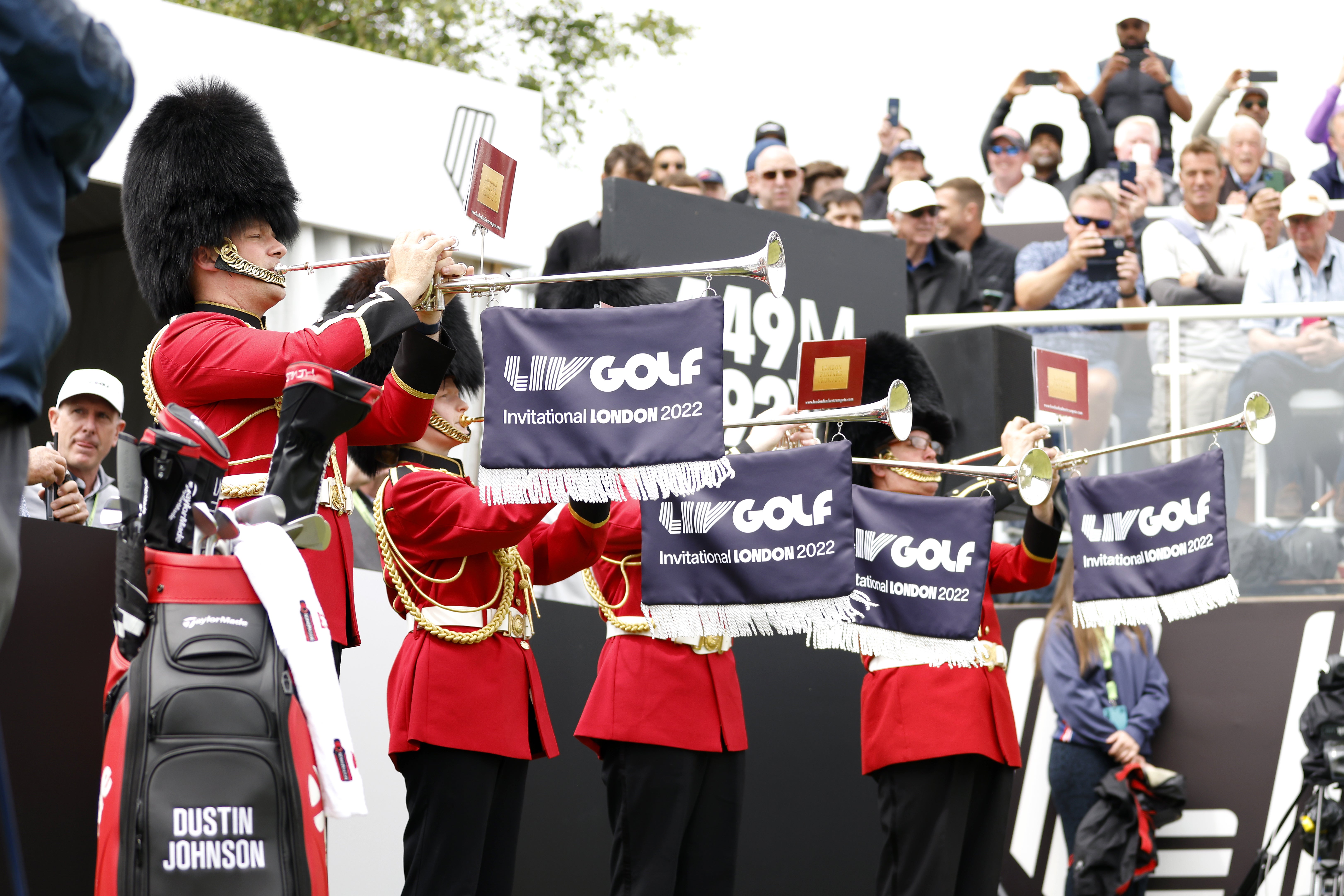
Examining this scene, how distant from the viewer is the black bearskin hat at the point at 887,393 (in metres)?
5.95

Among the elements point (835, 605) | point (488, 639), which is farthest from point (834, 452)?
point (488, 639)

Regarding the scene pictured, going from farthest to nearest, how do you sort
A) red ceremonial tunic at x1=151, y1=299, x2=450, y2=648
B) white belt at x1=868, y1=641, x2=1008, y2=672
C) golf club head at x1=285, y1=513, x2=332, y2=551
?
1. white belt at x1=868, y1=641, x2=1008, y2=672
2. red ceremonial tunic at x1=151, y1=299, x2=450, y2=648
3. golf club head at x1=285, y1=513, x2=332, y2=551

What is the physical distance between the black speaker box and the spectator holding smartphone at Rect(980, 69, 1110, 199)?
4.18 metres

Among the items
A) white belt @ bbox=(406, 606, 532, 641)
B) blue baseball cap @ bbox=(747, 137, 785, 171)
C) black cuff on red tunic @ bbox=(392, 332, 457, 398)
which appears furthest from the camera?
blue baseball cap @ bbox=(747, 137, 785, 171)

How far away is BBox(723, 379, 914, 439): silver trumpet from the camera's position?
4.99 m

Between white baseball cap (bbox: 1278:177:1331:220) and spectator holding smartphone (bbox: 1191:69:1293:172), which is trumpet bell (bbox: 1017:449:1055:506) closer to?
white baseball cap (bbox: 1278:177:1331:220)

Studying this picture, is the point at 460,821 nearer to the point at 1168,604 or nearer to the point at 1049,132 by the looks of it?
the point at 1168,604

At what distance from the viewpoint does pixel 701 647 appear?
5195 millimetres

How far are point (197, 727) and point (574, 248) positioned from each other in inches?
187

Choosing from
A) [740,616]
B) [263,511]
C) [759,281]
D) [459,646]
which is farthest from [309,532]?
[759,281]

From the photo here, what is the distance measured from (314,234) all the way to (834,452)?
2.62 m

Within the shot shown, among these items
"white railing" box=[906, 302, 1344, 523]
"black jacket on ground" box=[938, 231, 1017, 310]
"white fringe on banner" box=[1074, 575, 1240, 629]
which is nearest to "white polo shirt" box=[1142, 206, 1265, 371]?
"black jacket on ground" box=[938, 231, 1017, 310]

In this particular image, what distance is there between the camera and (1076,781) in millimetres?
7207

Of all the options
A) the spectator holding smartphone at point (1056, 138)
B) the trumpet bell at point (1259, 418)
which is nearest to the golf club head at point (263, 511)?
the trumpet bell at point (1259, 418)
